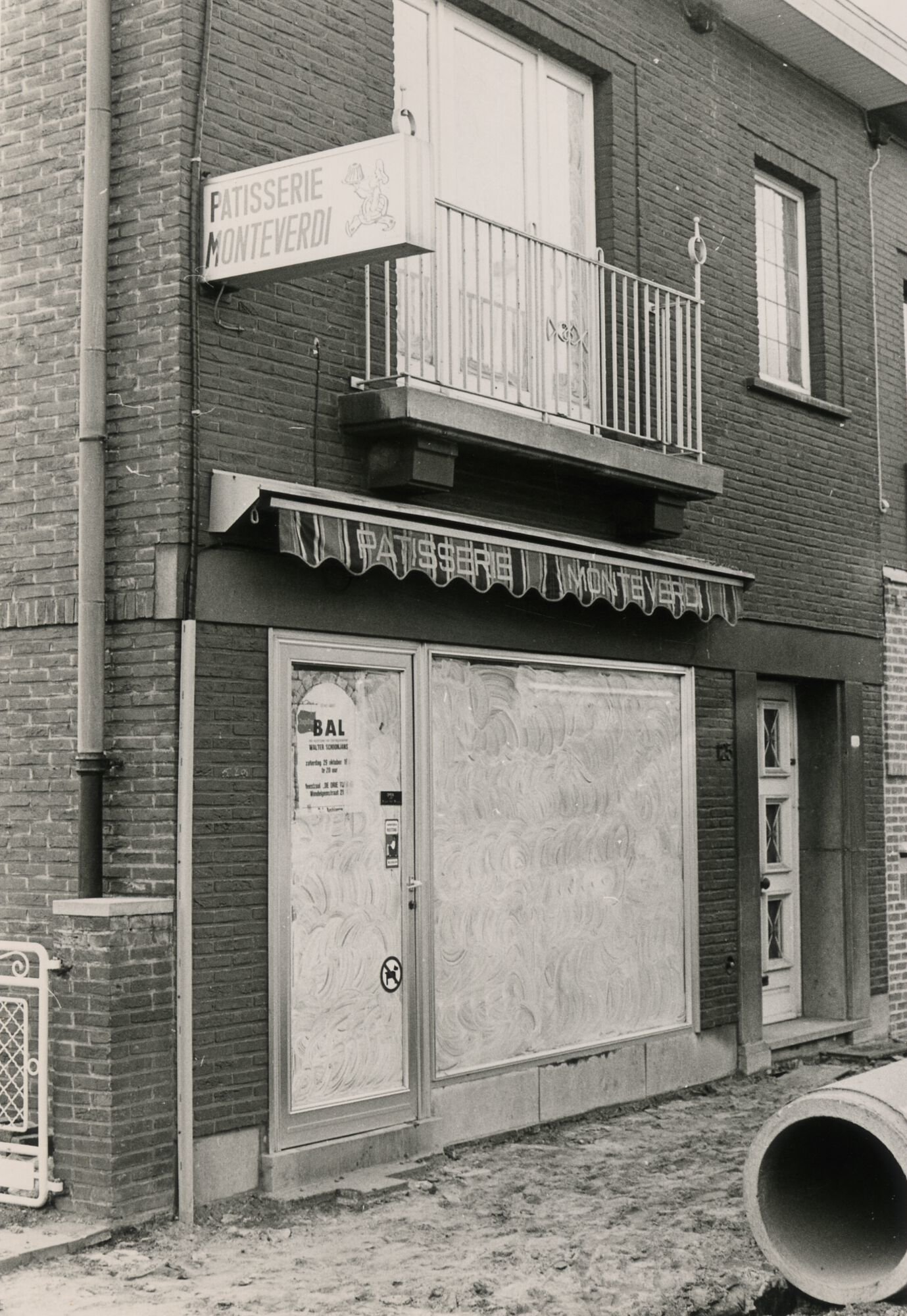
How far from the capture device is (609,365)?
33.6ft

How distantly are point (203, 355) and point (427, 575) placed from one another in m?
1.50

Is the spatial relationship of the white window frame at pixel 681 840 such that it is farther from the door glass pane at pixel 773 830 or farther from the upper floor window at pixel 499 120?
the upper floor window at pixel 499 120

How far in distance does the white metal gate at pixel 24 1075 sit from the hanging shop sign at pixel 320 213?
306cm

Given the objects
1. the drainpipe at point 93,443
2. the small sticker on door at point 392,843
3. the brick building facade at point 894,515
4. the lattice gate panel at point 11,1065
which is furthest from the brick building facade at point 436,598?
the brick building facade at point 894,515

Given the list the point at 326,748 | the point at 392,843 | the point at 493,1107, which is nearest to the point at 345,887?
the point at 392,843

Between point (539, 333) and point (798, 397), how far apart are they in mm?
3503

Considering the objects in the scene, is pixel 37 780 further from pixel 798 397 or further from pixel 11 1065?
pixel 798 397

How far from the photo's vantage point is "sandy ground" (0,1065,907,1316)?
612 cm

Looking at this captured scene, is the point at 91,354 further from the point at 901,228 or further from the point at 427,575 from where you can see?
the point at 901,228

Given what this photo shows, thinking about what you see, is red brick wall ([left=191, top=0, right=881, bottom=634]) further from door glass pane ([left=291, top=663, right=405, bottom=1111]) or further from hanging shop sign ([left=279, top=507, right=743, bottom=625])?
door glass pane ([left=291, top=663, right=405, bottom=1111])

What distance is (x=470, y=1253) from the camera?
674 centimetres

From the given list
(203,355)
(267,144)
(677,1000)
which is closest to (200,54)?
(267,144)

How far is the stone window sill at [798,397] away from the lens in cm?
1155

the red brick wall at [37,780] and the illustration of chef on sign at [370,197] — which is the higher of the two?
the illustration of chef on sign at [370,197]
